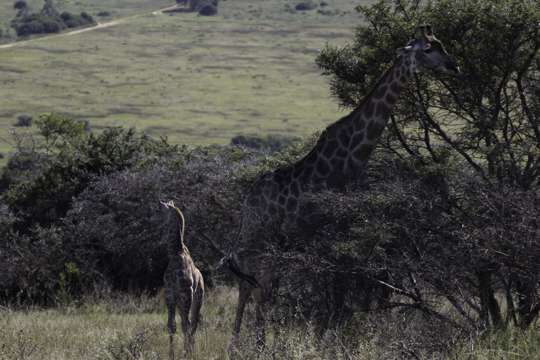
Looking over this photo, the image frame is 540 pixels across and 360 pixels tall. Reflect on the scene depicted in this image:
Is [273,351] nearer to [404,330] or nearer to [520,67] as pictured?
[404,330]

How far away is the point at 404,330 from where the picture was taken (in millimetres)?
6145

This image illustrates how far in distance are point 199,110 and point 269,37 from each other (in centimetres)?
5434

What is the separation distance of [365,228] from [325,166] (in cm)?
255

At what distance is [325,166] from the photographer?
30.6 ft

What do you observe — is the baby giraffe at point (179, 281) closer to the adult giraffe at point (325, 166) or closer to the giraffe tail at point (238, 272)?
the giraffe tail at point (238, 272)

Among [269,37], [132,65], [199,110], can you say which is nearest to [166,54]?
[132,65]

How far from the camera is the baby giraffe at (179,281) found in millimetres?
8320

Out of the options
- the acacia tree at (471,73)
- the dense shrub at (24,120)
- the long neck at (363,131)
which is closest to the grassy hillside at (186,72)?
the dense shrub at (24,120)

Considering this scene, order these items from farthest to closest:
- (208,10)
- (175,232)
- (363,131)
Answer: (208,10) → (363,131) → (175,232)

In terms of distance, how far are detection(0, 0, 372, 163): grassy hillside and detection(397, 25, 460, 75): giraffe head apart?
42.1 m

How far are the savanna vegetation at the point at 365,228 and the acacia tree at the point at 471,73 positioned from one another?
0.10ft

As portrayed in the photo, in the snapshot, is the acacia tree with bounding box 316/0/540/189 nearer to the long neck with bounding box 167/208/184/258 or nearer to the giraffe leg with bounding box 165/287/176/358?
the long neck with bounding box 167/208/184/258

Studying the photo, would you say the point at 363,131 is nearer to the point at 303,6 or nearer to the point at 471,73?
the point at 471,73

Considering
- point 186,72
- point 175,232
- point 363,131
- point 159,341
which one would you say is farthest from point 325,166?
point 186,72
